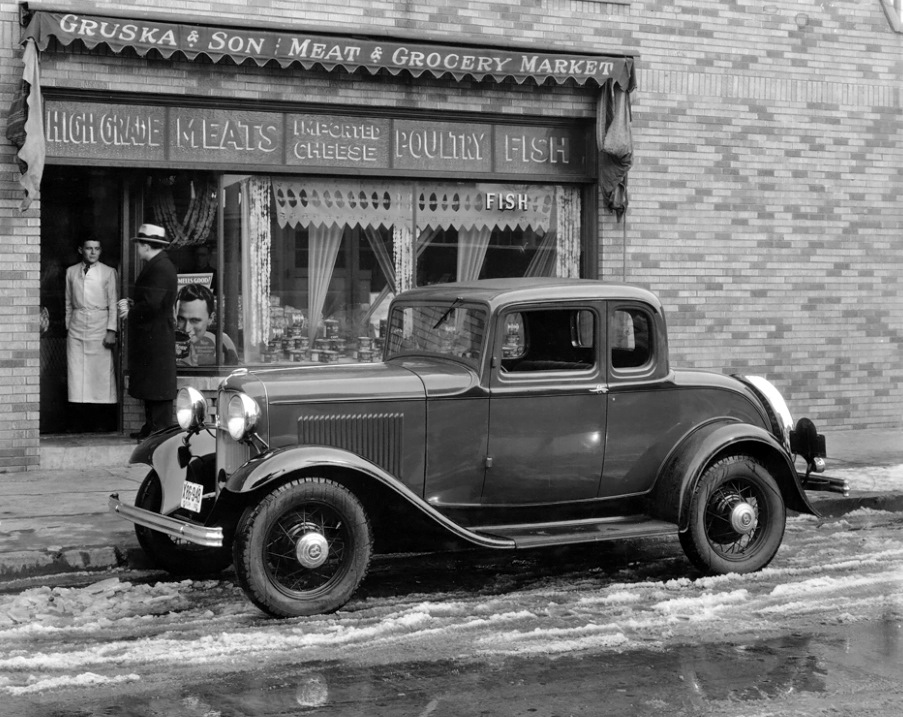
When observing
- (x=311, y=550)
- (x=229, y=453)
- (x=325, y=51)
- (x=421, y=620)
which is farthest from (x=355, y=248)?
(x=421, y=620)

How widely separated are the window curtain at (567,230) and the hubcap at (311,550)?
670 centimetres

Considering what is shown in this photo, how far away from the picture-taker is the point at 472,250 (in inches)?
471

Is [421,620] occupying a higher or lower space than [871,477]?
lower

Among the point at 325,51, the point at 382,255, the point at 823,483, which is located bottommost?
the point at 823,483

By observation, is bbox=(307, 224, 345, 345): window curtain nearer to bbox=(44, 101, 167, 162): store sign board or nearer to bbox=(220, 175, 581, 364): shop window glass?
bbox=(220, 175, 581, 364): shop window glass

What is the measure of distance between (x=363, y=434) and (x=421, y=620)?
1.01 meters

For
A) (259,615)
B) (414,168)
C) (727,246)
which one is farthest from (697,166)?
(259,615)

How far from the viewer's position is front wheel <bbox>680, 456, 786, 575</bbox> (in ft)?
22.6

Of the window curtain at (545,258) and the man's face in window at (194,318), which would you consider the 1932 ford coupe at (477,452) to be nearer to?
the man's face in window at (194,318)

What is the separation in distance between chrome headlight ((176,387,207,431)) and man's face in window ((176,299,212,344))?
433cm

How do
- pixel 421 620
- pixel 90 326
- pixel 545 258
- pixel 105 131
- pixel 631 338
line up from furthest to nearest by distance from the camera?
1. pixel 545 258
2. pixel 90 326
3. pixel 105 131
4. pixel 631 338
5. pixel 421 620

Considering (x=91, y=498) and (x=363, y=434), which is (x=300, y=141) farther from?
(x=363, y=434)

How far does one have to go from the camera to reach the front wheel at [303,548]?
5867 mm

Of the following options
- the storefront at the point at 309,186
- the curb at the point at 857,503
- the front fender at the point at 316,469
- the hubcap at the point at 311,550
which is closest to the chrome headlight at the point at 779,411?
the curb at the point at 857,503
